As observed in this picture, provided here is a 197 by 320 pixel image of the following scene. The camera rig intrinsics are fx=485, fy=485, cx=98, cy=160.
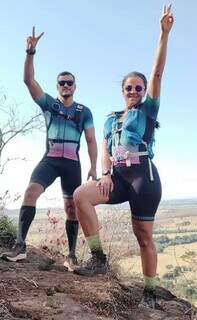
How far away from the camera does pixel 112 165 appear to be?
15.5 feet

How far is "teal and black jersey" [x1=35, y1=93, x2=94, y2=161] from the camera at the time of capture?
19.2 feet

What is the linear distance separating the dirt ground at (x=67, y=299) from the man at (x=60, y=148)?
69 cm

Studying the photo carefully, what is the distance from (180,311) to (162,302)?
0.97 feet

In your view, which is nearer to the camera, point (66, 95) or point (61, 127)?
point (61, 127)

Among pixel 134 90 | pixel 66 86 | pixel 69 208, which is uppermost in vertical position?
pixel 66 86

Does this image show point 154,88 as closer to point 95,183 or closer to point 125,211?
point 95,183

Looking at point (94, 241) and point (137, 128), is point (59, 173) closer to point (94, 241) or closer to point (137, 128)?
point (94, 241)

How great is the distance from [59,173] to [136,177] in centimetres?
165

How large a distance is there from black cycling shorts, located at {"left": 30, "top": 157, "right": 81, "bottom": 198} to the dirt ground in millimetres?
1024

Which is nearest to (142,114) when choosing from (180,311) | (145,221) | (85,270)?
(145,221)

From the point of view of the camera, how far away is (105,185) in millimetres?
4461

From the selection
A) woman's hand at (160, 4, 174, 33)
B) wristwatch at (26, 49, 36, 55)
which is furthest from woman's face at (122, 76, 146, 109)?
wristwatch at (26, 49, 36, 55)

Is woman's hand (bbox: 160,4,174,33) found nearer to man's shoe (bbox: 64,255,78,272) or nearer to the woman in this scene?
the woman

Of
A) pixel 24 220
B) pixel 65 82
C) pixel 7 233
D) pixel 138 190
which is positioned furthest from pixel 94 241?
pixel 7 233
